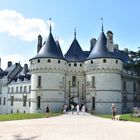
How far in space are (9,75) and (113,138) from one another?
5330 cm

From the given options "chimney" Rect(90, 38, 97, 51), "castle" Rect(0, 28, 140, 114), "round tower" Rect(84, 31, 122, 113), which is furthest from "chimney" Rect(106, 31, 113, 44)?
"chimney" Rect(90, 38, 97, 51)

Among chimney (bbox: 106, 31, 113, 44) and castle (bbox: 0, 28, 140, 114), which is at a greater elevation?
chimney (bbox: 106, 31, 113, 44)

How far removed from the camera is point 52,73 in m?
40.7

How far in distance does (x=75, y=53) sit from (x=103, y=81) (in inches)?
319

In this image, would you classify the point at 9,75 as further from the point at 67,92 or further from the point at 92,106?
the point at 92,106

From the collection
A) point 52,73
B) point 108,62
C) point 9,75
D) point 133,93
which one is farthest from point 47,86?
point 9,75

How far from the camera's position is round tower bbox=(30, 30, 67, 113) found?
132 ft

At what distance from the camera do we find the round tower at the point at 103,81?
130 feet

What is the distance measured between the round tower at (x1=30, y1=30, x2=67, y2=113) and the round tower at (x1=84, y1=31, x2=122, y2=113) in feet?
14.4

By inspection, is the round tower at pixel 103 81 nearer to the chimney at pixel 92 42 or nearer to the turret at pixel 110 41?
the turret at pixel 110 41

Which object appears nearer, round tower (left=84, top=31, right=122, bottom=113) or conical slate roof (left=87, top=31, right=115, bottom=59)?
round tower (left=84, top=31, right=122, bottom=113)

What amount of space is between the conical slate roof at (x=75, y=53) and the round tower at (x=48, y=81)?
3.23 metres

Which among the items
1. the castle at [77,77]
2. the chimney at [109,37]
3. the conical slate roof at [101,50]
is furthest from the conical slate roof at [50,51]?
the chimney at [109,37]

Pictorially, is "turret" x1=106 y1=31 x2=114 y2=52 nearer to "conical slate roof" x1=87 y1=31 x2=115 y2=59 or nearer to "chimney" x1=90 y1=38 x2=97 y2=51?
"conical slate roof" x1=87 y1=31 x2=115 y2=59
